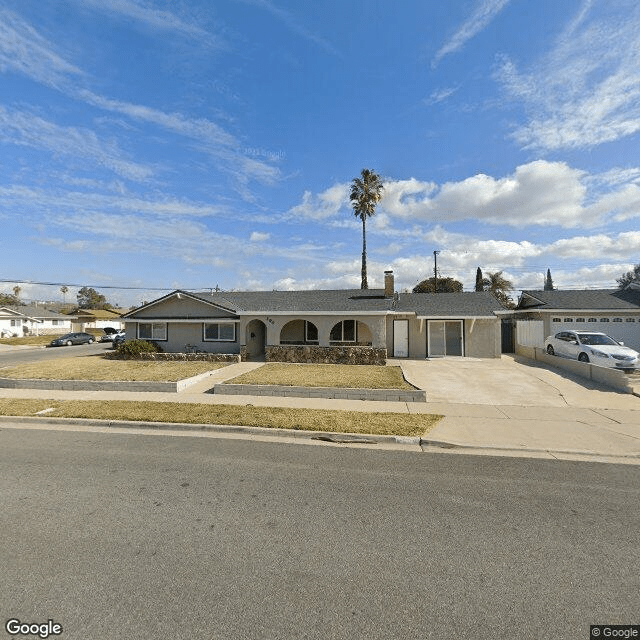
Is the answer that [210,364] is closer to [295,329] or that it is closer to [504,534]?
[295,329]

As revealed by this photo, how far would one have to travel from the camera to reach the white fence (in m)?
→ 23.2

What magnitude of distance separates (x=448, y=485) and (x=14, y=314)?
64.7m

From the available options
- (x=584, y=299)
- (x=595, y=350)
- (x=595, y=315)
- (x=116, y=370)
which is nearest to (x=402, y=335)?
(x=595, y=350)

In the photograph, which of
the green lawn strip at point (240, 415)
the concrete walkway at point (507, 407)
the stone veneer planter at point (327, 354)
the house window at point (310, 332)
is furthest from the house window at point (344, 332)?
the green lawn strip at point (240, 415)

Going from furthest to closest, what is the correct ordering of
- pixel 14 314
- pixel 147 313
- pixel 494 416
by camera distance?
pixel 14 314 → pixel 147 313 → pixel 494 416

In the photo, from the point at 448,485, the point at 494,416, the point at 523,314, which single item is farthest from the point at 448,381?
the point at 523,314

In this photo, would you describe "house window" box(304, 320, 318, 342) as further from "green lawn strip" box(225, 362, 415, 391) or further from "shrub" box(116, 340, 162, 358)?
"shrub" box(116, 340, 162, 358)

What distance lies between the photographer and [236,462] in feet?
21.8

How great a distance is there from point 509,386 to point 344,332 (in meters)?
10.7

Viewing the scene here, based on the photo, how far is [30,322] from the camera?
55719 millimetres

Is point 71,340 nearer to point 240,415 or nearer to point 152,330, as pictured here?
point 152,330

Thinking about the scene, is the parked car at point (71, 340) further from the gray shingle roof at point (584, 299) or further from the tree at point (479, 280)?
the tree at point (479, 280)

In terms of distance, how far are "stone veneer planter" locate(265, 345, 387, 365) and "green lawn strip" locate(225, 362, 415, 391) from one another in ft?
3.01

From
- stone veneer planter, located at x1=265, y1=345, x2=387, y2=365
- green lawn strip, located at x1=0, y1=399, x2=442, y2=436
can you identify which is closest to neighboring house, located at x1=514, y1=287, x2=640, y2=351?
stone veneer planter, located at x1=265, y1=345, x2=387, y2=365
